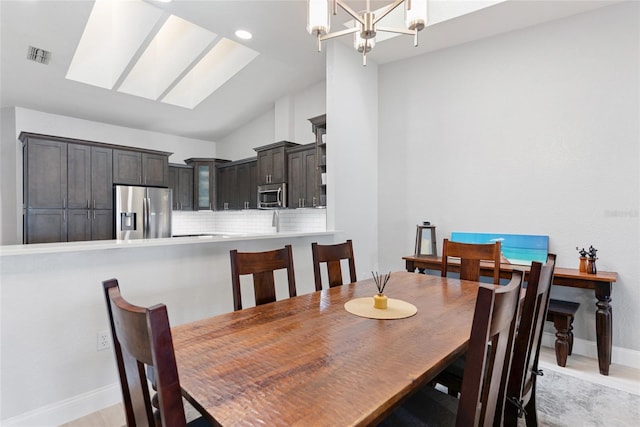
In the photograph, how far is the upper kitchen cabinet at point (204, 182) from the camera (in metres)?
6.72

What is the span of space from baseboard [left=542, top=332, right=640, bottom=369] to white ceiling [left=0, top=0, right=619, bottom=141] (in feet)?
9.81

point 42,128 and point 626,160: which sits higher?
point 42,128

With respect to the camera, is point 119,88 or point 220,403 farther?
point 119,88

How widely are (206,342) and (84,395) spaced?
145 cm

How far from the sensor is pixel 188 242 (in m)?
2.45

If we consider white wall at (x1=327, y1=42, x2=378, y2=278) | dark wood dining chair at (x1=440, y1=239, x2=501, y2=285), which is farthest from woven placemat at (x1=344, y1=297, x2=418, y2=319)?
white wall at (x1=327, y1=42, x2=378, y2=278)

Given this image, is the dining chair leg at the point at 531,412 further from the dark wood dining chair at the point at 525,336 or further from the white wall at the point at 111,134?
the white wall at the point at 111,134

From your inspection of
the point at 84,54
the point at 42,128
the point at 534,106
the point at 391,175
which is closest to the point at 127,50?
the point at 84,54

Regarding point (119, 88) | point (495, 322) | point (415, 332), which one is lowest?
point (415, 332)

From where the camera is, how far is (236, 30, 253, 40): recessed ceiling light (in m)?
3.51

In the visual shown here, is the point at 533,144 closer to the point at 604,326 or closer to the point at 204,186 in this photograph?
the point at 604,326

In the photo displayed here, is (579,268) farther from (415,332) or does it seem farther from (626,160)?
(415,332)

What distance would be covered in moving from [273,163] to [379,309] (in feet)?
13.1

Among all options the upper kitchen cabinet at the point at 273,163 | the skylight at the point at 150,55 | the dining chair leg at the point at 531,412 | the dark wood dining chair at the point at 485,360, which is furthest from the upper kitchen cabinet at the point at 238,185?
the dark wood dining chair at the point at 485,360
